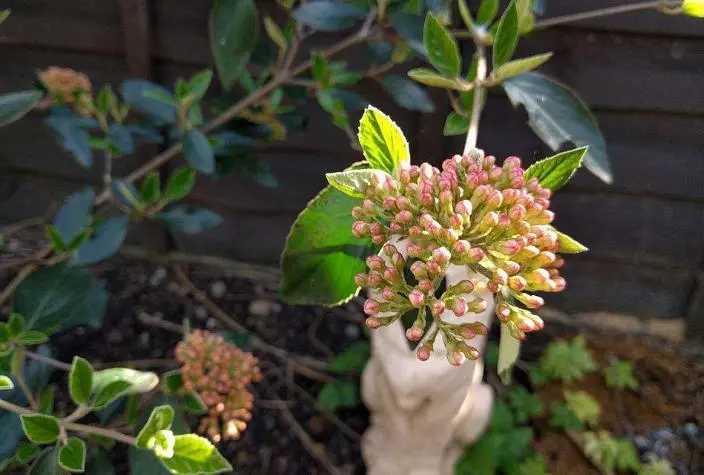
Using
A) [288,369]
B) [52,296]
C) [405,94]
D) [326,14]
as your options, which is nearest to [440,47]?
[326,14]

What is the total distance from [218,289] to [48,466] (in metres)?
1.17

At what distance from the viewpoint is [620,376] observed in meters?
1.79

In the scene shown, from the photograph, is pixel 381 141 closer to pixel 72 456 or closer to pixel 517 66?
pixel 517 66

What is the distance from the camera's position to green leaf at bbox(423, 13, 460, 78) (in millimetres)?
834

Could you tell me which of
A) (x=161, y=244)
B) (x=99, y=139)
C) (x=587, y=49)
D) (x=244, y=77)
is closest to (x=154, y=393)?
(x=99, y=139)

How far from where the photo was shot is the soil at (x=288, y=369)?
1.63 m

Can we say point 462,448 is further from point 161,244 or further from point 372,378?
point 161,244

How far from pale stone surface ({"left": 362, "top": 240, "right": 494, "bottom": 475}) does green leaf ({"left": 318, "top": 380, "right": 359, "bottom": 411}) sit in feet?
0.36

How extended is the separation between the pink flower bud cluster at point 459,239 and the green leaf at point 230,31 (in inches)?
29.1

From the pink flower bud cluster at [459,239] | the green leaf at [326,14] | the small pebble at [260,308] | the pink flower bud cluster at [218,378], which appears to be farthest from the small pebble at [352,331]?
the pink flower bud cluster at [459,239]

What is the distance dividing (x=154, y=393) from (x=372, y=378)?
0.45 meters

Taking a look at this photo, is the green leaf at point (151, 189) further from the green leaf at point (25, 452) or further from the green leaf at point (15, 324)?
the green leaf at point (25, 452)

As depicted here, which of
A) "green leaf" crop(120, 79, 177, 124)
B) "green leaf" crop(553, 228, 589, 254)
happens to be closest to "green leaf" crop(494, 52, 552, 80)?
"green leaf" crop(553, 228, 589, 254)

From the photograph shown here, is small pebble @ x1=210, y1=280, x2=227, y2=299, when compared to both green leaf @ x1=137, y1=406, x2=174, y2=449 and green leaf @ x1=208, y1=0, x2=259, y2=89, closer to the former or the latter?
green leaf @ x1=208, y1=0, x2=259, y2=89
